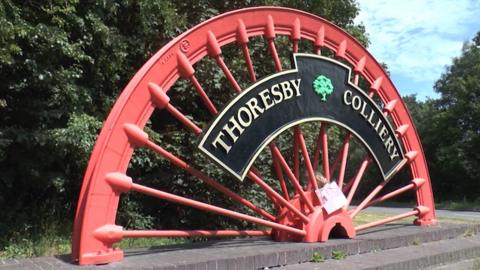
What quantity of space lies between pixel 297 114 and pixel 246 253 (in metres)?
2.26

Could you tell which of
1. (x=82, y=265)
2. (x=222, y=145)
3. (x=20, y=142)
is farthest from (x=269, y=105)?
(x=20, y=142)

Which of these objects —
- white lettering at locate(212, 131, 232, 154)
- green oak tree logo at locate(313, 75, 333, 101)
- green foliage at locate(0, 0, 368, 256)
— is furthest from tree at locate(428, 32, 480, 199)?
white lettering at locate(212, 131, 232, 154)

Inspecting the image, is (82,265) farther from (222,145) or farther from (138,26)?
(138,26)

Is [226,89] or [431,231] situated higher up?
[226,89]

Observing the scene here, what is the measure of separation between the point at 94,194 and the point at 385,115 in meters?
5.36

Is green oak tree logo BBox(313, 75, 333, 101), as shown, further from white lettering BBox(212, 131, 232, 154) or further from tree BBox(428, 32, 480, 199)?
tree BBox(428, 32, 480, 199)

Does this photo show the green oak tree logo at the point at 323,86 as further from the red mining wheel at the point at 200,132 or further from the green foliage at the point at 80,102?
the green foliage at the point at 80,102

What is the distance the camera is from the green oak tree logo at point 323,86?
8602mm

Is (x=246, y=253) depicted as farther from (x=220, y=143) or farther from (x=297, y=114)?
(x=297, y=114)

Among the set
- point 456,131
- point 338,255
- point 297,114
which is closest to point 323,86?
point 297,114

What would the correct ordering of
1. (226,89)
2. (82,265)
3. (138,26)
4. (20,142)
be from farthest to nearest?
(226,89), (138,26), (20,142), (82,265)

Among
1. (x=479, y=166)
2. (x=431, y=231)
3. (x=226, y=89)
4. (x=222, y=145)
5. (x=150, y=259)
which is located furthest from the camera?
(x=479, y=166)

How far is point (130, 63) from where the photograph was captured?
35.8 ft

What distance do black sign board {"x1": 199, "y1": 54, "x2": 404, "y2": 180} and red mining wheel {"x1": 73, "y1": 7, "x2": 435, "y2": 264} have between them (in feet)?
A: 0.96
